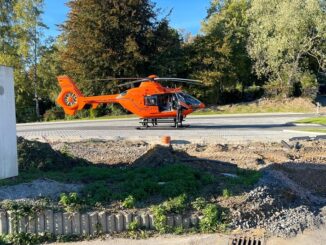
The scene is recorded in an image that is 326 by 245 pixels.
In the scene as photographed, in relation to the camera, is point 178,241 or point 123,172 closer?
point 178,241

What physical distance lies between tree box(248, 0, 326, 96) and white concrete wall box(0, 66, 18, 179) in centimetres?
2958

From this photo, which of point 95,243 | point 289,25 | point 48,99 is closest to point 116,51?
point 48,99

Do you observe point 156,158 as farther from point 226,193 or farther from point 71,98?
point 71,98

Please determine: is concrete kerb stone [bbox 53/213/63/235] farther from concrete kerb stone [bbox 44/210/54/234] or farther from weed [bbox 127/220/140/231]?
weed [bbox 127/220/140/231]

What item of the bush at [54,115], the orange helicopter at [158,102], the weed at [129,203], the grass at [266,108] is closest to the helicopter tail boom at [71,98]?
the orange helicopter at [158,102]

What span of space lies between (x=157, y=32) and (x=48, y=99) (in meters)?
13.4

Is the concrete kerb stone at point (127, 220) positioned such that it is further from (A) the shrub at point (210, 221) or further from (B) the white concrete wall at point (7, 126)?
(B) the white concrete wall at point (7, 126)

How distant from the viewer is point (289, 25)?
34.3m

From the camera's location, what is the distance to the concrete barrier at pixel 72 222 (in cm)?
613

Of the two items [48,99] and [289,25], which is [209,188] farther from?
[48,99]

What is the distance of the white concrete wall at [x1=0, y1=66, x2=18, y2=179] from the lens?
25.7 feet

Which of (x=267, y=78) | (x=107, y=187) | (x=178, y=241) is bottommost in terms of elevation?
(x=178, y=241)

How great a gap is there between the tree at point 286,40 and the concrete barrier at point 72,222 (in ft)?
101

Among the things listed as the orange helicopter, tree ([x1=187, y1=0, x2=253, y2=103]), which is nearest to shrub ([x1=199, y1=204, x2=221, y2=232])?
the orange helicopter
